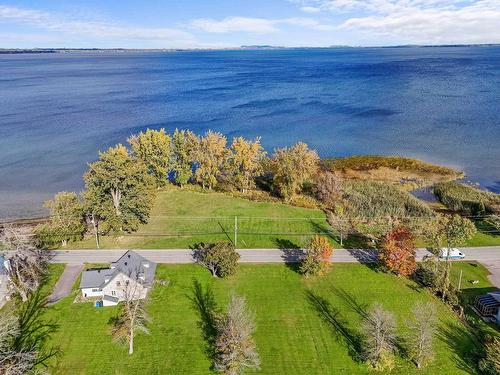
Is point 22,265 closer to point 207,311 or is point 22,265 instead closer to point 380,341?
point 207,311

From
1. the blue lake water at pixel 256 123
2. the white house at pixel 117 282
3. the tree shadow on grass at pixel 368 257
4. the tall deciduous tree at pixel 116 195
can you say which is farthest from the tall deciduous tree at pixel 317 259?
the blue lake water at pixel 256 123

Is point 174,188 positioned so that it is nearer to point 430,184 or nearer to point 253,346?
point 253,346

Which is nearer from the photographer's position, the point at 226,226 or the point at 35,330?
the point at 35,330

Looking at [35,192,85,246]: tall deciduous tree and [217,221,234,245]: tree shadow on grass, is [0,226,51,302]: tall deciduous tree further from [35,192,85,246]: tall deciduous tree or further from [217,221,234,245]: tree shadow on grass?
[217,221,234,245]: tree shadow on grass

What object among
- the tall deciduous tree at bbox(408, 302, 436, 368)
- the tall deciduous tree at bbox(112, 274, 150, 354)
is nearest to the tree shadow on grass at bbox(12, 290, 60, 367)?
the tall deciduous tree at bbox(112, 274, 150, 354)

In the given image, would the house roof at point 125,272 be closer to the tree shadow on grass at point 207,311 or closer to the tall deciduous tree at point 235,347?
the tree shadow on grass at point 207,311

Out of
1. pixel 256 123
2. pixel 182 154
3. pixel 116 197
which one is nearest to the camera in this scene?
pixel 116 197

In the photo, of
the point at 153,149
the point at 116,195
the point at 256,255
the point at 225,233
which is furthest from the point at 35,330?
the point at 153,149
